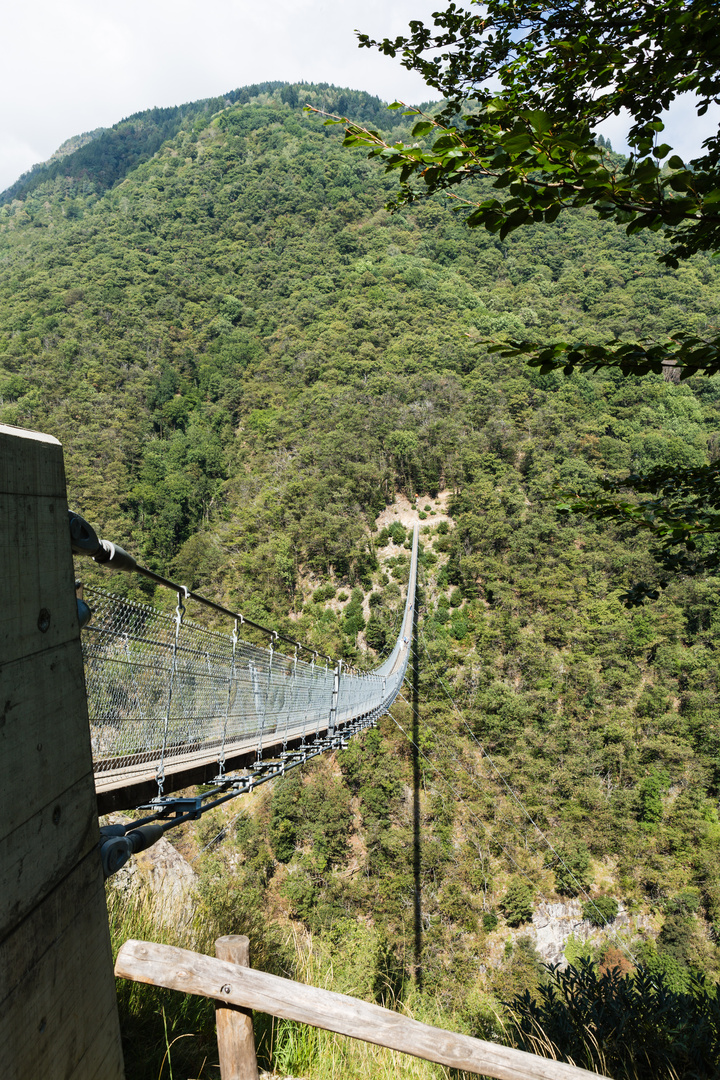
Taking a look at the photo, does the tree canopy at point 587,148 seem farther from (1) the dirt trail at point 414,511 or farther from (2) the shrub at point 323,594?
(1) the dirt trail at point 414,511

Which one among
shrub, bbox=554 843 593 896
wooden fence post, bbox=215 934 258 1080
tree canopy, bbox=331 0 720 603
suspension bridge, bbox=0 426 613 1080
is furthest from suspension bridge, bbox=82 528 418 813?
shrub, bbox=554 843 593 896

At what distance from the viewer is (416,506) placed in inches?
1016

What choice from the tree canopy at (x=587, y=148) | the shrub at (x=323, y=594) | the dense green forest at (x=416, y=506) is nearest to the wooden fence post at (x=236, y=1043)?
the dense green forest at (x=416, y=506)

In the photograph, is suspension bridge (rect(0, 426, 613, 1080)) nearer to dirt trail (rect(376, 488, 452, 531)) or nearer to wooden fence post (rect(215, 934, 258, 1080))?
wooden fence post (rect(215, 934, 258, 1080))

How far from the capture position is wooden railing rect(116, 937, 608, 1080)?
1.05 m

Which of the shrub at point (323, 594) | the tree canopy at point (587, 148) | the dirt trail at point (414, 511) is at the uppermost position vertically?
the tree canopy at point (587, 148)

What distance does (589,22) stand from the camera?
140 cm

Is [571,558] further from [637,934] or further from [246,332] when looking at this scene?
[246,332]

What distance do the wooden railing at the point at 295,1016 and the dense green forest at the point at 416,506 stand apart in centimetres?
97

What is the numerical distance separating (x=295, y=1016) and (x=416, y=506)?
82.0 feet

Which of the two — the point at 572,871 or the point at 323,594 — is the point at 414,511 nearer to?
the point at 323,594

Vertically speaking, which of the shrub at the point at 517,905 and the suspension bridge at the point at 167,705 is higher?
the suspension bridge at the point at 167,705

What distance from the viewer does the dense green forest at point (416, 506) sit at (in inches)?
560

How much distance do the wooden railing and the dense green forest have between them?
969mm
